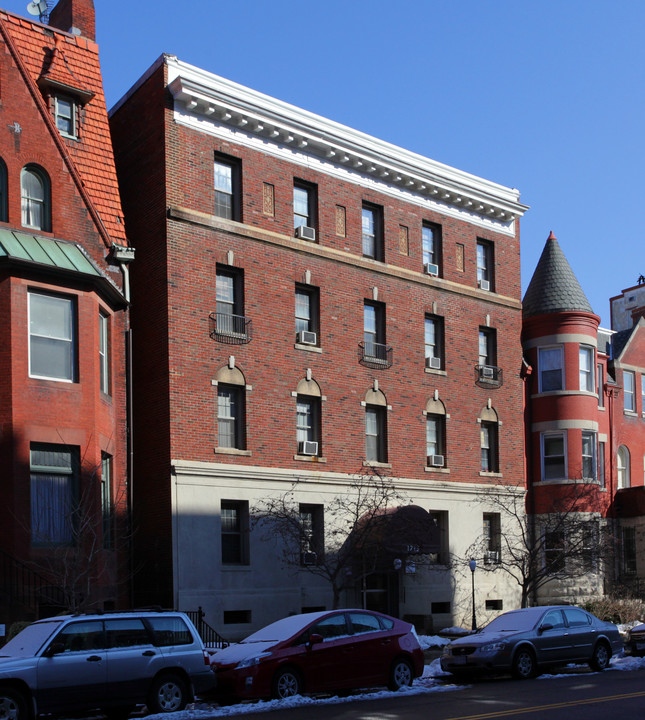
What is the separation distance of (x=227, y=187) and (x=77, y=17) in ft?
21.3

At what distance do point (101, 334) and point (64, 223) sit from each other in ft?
9.50

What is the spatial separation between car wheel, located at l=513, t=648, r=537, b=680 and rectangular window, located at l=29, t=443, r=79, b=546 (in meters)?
9.87

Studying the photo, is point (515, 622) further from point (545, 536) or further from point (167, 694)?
point (545, 536)

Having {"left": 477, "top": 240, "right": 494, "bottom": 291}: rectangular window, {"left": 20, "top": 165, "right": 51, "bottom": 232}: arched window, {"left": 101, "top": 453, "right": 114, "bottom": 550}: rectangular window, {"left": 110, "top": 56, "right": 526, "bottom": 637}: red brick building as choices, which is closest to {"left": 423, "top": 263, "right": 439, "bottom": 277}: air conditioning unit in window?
{"left": 110, "top": 56, "right": 526, "bottom": 637}: red brick building

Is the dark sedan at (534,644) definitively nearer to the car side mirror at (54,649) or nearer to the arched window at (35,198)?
the car side mirror at (54,649)

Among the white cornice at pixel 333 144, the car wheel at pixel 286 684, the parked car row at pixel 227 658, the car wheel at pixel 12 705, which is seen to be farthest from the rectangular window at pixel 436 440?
the car wheel at pixel 12 705

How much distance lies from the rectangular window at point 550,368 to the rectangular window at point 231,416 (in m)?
13.9

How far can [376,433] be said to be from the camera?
3228 cm

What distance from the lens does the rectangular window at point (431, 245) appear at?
34594 mm

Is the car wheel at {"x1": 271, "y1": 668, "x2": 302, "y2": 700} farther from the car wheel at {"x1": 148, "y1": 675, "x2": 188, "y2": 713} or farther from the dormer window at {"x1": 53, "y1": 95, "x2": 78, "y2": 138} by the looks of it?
the dormer window at {"x1": 53, "y1": 95, "x2": 78, "y2": 138}

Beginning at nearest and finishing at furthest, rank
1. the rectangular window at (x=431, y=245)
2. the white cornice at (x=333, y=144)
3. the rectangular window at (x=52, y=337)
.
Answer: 1. the rectangular window at (x=52, y=337)
2. the white cornice at (x=333, y=144)
3. the rectangular window at (x=431, y=245)

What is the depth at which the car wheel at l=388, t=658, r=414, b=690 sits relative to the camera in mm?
18734

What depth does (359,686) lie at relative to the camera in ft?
59.5

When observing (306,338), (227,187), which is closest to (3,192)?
(227,187)
